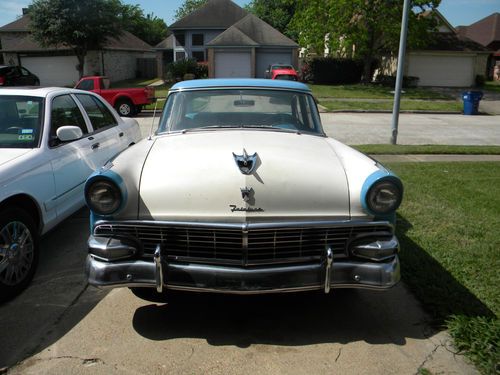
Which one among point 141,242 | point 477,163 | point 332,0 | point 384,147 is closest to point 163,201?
point 141,242

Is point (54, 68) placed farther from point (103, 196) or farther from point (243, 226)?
point (243, 226)

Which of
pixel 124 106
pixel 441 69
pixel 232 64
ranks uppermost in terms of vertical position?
pixel 232 64

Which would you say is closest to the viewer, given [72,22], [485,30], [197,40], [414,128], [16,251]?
[16,251]

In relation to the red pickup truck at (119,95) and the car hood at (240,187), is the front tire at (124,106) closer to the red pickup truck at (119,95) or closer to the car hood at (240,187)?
the red pickup truck at (119,95)

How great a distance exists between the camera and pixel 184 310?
3713 millimetres

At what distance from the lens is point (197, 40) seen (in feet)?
155

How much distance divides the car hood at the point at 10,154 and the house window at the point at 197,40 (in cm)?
4496

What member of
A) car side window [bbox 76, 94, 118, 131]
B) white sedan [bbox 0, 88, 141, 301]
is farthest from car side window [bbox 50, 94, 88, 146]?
car side window [bbox 76, 94, 118, 131]

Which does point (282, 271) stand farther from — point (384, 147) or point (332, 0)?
point (332, 0)

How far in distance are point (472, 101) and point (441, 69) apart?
16.6m

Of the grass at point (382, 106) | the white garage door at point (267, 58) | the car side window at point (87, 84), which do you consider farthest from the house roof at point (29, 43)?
the grass at point (382, 106)

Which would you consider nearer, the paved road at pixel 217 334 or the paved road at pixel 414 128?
the paved road at pixel 217 334

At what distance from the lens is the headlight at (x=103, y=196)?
315 centimetres

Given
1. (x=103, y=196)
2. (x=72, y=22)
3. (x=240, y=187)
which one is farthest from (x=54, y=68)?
(x=240, y=187)
